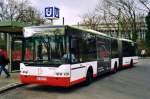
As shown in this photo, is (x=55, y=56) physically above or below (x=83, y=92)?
above

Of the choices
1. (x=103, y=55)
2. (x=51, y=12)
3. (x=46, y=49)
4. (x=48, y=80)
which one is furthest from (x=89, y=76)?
(x=51, y=12)

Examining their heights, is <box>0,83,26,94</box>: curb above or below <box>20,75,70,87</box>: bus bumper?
below

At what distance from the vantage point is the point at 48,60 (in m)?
15.6

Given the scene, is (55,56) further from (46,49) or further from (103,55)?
(103,55)

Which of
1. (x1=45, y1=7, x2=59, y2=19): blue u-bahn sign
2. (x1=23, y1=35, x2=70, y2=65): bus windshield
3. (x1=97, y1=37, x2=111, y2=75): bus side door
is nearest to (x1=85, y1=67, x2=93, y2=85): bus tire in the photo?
(x1=97, y1=37, x2=111, y2=75): bus side door

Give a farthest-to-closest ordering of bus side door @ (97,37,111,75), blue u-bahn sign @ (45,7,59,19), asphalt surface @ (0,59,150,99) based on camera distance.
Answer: blue u-bahn sign @ (45,7,59,19) < bus side door @ (97,37,111,75) < asphalt surface @ (0,59,150,99)

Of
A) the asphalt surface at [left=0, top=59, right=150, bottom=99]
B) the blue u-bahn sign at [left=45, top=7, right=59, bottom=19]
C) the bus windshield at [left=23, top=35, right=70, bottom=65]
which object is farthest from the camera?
the blue u-bahn sign at [left=45, top=7, right=59, bottom=19]

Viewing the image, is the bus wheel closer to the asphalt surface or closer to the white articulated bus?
the white articulated bus

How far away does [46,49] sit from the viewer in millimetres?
15812

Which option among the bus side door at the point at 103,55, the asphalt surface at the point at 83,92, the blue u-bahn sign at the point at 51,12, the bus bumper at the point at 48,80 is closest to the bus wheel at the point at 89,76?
the asphalt surface at the point at 83,92

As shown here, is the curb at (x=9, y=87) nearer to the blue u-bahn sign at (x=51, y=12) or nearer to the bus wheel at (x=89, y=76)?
the bus wheel at (x=89, y=76)

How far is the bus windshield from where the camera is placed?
15461 mm

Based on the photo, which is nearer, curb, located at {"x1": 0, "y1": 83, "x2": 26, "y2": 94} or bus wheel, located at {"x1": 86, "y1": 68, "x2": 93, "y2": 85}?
curb, located at {"x1": 0, "y1": 83, "x2": 26, "y2": 94}

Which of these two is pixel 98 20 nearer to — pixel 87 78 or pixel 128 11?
pixel 128 11
